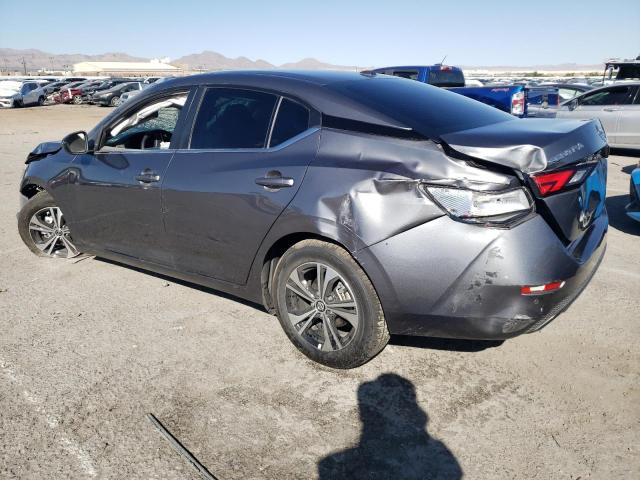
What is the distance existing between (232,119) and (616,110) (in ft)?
34.7

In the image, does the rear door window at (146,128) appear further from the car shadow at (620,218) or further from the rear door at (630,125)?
the rear door at (630,125)

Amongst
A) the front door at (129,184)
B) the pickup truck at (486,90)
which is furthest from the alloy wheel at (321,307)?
the pickup truck at (486,90)

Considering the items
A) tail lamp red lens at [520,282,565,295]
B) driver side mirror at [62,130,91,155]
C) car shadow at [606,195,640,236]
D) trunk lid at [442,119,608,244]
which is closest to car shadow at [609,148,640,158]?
car shadow at [606,195,640,236]

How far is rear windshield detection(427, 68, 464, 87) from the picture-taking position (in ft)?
43.6

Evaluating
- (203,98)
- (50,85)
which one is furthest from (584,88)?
(50,85)

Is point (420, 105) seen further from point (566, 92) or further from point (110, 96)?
point (110, 96)

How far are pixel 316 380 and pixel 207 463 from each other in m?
0.84

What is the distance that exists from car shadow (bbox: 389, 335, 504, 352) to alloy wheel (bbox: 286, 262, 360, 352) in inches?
18.4

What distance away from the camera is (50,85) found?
39812mm

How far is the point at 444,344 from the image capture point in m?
3.45

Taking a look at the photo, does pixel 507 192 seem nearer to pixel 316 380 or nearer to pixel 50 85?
pixel 316 380

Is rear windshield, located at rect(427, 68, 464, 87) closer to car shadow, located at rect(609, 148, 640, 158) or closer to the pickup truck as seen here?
the pickup truck

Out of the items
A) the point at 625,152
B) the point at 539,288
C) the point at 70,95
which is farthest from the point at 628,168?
the point at 70,95

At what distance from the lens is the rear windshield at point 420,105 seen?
291 cm
